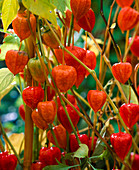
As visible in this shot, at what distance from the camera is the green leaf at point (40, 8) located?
296 millimetres

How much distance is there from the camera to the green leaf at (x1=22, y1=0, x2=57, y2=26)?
0.30 m

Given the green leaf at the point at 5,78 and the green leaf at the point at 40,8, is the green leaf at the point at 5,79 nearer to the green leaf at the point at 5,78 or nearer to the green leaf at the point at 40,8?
the green leaf at the point at 5,78

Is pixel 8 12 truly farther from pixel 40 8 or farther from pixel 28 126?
pixel 28 126

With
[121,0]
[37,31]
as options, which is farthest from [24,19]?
[121,0]

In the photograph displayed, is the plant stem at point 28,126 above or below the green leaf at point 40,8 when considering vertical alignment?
below

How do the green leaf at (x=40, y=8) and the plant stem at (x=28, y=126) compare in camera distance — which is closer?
the green leaf at (x=40, y=8)

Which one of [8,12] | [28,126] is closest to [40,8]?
[8,12]

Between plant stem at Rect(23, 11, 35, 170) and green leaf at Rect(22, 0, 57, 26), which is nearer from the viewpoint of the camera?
green leaf at Rect(22, 0, 57, 26)

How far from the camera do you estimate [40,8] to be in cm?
30

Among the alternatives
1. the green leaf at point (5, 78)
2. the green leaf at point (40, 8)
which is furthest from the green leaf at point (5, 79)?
the green leaf at point (40, 8)

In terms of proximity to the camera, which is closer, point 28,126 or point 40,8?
point 40,8

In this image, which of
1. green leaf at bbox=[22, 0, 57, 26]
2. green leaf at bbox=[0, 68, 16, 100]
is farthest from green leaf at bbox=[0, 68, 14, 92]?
green leaf at bbox=[22, 0, 57, 26]

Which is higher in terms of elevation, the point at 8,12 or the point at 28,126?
the point at 8,12

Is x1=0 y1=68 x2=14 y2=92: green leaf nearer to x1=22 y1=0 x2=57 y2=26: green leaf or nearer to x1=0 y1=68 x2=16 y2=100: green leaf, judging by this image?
x1=0 y1=68 x2=16 y2=100: green leaf
